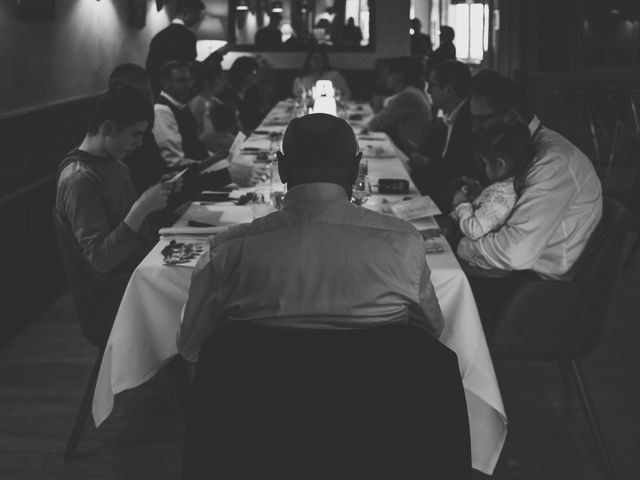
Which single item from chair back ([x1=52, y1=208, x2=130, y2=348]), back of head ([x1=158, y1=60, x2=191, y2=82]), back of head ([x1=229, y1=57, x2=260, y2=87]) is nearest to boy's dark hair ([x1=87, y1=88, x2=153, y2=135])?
chair back ([x1=52, y1=208, x2=130, y2=348])

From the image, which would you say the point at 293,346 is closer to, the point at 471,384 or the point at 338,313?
the point at 338,313

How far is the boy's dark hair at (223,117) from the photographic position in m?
5.95

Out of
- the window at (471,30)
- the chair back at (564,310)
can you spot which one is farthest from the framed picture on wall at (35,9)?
the window at (471,30)

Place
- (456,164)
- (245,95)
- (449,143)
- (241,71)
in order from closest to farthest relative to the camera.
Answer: (456,164)
(449,143)
(245,95)
(241,71)

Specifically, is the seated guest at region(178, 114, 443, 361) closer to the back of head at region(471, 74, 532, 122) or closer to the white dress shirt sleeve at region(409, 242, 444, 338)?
the white dress shirt sleeve at region(409, 242, 444, 338)

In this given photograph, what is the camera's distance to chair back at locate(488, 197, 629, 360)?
253cm

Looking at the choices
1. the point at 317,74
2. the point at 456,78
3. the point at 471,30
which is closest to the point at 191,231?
the point at 456,78

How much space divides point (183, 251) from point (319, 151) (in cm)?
88

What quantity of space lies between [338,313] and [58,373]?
6.69ft

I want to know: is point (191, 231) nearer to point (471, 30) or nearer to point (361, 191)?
point (361, 191)

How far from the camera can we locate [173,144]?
15.3 ft

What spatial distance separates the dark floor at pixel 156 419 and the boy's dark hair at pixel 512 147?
31.6 inches

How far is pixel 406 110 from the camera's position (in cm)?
605

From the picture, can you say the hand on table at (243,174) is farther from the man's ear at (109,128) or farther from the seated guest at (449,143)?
the seated guest at (449,143)
